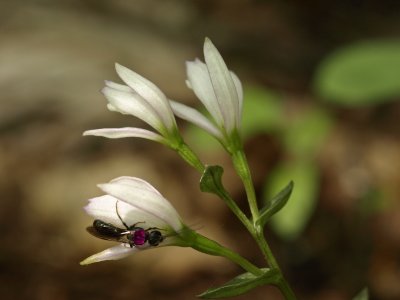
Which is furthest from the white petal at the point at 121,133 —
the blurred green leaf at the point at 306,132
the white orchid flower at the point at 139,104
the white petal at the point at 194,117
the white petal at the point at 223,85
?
the blurred green leaf at the point at 306,132

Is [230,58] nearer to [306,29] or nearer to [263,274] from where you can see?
[306,29]

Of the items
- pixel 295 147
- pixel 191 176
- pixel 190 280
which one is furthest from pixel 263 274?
pixel 191 176

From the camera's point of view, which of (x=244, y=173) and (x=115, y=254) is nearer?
(x=115, y=254)

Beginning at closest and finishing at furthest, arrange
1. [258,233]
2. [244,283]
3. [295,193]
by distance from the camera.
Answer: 1. [244,283]
2. [258,233]
3. [295,193]

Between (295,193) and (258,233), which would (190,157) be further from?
(295,193)

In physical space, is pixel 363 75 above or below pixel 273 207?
above

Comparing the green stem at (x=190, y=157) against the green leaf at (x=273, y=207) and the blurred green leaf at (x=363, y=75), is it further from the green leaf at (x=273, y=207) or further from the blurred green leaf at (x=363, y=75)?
the blurred green leaf at (x=363, y=75)

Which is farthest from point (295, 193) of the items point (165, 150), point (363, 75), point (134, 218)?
point (134, 218)
